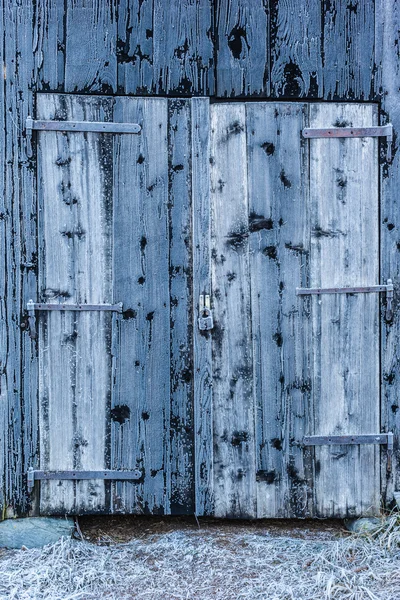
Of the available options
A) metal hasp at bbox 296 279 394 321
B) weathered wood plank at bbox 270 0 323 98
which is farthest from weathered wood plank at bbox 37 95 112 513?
metal hasp at bbox 296 279 394 321

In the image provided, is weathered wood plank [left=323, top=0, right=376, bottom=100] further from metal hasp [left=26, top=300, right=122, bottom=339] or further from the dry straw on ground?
the dry straw on ground

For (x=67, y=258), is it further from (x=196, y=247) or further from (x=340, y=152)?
(x=340, y=152)

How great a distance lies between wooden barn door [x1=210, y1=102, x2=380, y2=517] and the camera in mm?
Answer: 3447

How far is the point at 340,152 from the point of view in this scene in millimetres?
3445

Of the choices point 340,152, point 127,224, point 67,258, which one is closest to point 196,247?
point 127,224

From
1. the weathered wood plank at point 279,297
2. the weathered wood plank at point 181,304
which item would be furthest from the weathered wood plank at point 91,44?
the weathered wood plank at point 279,297

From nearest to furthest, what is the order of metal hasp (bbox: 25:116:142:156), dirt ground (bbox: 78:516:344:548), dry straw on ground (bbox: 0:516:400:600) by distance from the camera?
dry straw on ground (bbox: 0:516:400:600)
metal hasp (bbox: 25:116:142:156)
dirt ground (bbox: 78:516:344:548)

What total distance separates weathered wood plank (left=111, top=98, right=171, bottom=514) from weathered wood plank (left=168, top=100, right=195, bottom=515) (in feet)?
0.11

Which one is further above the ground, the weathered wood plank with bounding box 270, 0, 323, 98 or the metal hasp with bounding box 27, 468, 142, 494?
the weathered wood plank with bounding box 270, 0, 323, 98

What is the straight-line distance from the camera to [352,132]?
11.3 feet

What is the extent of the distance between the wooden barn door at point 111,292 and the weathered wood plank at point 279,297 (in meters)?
0.40

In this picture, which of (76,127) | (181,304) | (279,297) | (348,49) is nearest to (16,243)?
(76,127)

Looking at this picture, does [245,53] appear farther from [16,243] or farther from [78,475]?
[78,475]

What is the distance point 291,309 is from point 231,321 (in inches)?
13.6
